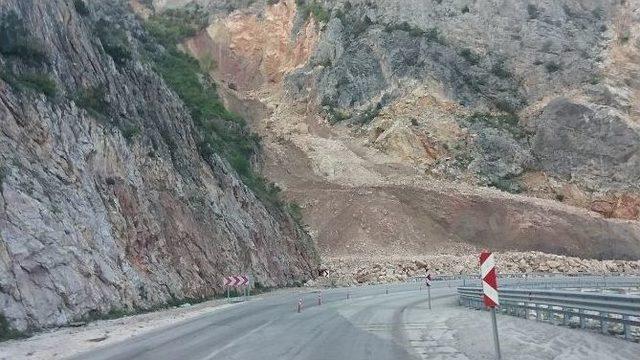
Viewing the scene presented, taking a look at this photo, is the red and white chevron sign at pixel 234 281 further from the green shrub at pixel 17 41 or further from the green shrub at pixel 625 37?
the green shrub at pixel 625 37

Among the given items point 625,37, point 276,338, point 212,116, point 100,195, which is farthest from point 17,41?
point 625,37

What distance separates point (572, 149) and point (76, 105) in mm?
63650

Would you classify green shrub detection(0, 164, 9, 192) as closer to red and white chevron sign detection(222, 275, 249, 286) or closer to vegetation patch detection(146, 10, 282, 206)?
red and white chevron sign detection(222, 275, 249, 286)

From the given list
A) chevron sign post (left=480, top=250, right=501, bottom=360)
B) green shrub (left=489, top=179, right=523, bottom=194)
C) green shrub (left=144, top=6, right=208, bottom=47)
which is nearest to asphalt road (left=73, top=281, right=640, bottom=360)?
chevron sign post (left=480, top=250, right=501, bottom=360)

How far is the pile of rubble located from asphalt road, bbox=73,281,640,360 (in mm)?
31315

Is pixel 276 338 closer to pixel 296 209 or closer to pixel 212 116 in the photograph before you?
pixel 212 116

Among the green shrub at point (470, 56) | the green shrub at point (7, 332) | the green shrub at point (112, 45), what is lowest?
the green shrub at point (7, 332)

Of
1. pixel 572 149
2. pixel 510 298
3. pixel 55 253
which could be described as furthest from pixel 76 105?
pixel 572 149

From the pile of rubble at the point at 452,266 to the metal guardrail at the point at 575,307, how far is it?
32683 mm

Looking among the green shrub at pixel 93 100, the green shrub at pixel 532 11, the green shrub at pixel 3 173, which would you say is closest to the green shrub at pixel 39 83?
the green shrub at pixel 93 100

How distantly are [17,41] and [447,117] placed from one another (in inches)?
2361

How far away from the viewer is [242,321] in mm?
18891

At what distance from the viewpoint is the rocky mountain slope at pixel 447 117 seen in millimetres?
63344

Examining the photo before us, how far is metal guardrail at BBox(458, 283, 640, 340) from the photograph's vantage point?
36.6ft
